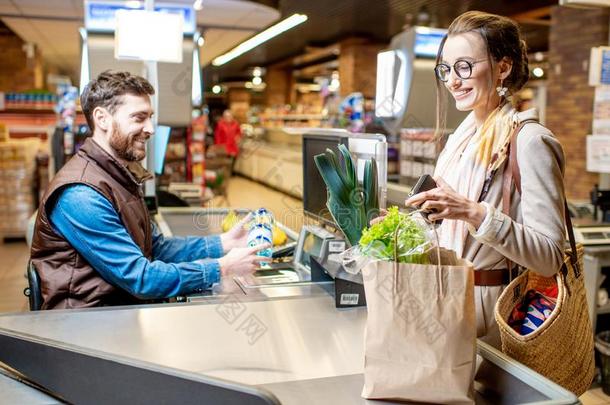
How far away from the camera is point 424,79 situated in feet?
14.6

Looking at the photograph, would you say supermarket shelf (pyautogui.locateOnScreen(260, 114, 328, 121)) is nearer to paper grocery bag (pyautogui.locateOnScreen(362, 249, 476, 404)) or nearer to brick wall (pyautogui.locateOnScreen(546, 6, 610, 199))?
brick wall (pyautogui.locateOnScreen(546, 6, 610, 199))

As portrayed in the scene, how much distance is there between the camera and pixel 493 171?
57.7 inches

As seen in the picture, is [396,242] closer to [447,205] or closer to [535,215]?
[447,205]

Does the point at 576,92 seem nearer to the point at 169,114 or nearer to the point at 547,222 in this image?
the point at 169,114

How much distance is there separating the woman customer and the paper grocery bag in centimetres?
21

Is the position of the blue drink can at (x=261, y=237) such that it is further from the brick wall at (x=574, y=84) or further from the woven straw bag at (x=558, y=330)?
the brick wall at (x=574, y=84)

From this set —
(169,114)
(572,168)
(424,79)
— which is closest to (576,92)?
(572,168)

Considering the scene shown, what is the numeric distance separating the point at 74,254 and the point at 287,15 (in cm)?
1062

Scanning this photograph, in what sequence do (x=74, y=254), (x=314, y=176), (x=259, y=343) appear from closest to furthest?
1. (x=259, y=343)
2. (x=74, y=254)
3. (x=314, y=176)

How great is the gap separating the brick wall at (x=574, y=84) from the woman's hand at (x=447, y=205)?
282 inches

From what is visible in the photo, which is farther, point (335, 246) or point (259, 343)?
point (335, 246)

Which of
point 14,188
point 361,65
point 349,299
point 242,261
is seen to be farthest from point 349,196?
point 361,65

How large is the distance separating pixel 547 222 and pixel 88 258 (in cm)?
141

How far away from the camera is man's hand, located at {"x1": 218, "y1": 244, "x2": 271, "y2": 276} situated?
210 centimetres
